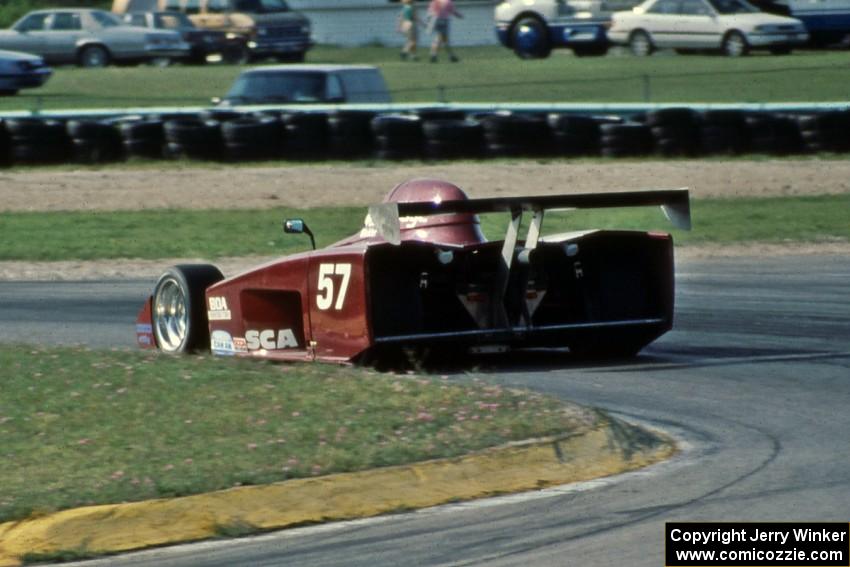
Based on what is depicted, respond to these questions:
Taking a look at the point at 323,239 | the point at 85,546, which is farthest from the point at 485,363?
the point at 323,239

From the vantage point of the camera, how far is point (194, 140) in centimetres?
2334

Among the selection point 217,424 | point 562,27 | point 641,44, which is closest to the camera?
point 217,424

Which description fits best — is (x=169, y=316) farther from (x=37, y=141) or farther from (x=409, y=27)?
(x=409, y=27)

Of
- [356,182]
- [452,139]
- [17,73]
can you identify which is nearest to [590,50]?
[17,73]

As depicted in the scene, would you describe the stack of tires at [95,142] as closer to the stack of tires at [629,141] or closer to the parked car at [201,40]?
the stack of tires at [629,141]

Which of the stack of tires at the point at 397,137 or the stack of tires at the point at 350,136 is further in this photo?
the stack of tires at the point at 350,136

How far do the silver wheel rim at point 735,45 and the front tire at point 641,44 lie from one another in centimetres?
226

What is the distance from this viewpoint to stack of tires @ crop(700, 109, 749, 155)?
2297 cm

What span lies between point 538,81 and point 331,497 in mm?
28069

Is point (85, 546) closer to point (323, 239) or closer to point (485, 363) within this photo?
point (485, 363)

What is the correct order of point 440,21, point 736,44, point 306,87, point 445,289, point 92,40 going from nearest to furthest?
point 445,289 → point 306,87 → point 736,44 → point 440,21 → point 92,40

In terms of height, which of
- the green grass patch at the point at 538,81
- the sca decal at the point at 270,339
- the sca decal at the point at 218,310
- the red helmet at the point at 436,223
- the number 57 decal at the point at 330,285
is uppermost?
the red helmet at the point at 436,223

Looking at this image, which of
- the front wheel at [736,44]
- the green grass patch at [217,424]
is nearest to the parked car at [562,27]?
the front wheel at [736,44]

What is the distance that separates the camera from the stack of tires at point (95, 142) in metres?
23.7
